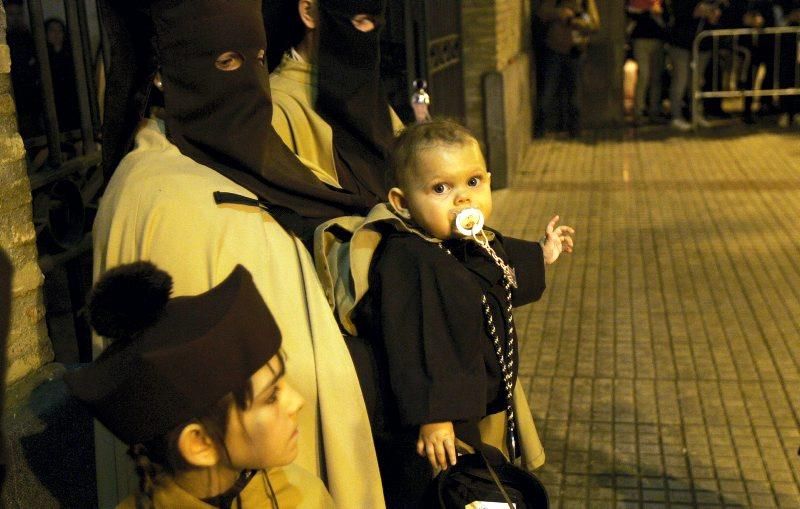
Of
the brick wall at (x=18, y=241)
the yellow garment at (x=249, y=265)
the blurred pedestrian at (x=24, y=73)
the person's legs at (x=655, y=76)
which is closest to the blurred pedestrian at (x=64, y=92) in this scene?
the blurred pedestrian at (x=24, y=73)

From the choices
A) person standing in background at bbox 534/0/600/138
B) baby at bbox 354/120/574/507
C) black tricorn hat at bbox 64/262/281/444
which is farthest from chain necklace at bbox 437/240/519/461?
person standing in background at bbox 534/0/600/138

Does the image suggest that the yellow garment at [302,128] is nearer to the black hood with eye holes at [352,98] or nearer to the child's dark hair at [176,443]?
the black hood with eye holes at [352,98]

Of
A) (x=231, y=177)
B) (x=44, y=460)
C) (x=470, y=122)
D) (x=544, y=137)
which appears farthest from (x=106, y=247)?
(x=544, y=137)

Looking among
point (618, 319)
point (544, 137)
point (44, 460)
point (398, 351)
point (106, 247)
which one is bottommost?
point (544, 137)

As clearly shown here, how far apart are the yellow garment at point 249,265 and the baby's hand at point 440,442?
0.61 feet

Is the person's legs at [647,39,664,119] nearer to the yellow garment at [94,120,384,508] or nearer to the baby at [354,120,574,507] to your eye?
the baby at [354,120,574,507]

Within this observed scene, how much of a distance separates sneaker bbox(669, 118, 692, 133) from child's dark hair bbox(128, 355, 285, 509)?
12.3 meters

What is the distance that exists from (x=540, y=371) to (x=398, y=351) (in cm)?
286

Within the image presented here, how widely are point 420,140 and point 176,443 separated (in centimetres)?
115

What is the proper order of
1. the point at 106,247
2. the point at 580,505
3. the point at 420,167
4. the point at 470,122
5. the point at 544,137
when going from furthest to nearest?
the point at 544,137 → the point at 470,122 → the point at 580,505 → the point at 420,167 → the point at 106,247

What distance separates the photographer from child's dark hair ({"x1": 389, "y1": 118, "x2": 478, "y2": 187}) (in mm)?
2824

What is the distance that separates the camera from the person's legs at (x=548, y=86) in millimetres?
13070

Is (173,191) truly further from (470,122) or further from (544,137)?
(544,137)

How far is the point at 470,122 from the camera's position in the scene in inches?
405
